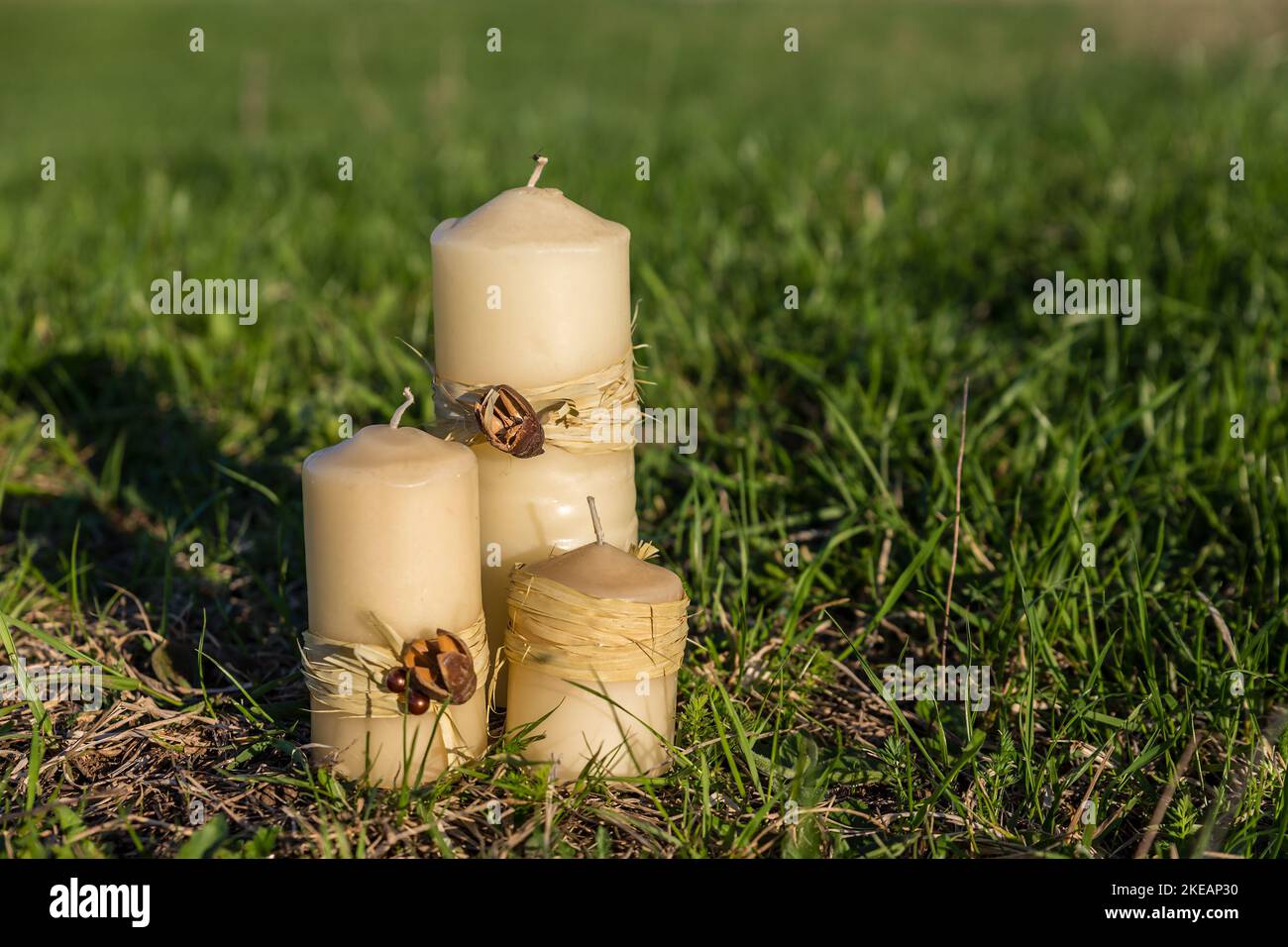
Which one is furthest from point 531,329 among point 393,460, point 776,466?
point 776,466

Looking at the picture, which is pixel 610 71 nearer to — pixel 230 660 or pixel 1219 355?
pixel 1219 355

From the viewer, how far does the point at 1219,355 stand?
3.77m

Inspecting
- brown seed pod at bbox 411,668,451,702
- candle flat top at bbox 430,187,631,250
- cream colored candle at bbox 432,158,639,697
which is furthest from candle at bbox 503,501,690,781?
candle flat top at bbox 430,187,631,250

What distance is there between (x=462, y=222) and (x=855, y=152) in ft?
13.5

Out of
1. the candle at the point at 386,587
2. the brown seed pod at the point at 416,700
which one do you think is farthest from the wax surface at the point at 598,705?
the brown seed pod at the point at 416,700

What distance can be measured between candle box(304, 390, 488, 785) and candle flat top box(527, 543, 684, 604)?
0.48 ft

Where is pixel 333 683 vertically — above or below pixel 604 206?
below

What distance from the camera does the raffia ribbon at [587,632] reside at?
210cm

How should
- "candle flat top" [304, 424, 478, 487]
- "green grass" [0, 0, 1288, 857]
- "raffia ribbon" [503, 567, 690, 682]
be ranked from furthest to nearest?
1. "green grass" [0, 0, 1288, 857]
2. "raffia ribbon" [503, 567, 690, 682]
3. "candle flat top" [304, 424, 478, 487]

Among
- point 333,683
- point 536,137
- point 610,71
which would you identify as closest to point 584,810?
point 333,683

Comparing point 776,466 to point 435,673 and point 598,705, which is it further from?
point 435,673

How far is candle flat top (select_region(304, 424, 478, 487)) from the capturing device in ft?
6.48

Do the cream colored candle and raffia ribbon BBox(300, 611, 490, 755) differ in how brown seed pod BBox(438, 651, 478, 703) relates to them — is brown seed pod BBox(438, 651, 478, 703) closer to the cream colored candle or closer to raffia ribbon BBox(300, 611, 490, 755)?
raffia ribbon BBox(300, 611, 490, 755)

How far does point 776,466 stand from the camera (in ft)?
11.2
